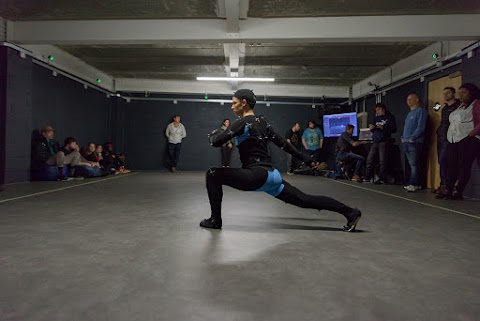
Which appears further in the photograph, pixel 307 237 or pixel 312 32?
pixel 312 32

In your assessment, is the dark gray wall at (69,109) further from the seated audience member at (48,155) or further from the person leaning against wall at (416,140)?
the person leaning against wall at (416,140)

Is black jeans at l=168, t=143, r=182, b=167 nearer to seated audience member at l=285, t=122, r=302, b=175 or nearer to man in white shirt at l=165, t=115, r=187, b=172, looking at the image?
man in white shirt at l=165, t=115, r=187, b=172

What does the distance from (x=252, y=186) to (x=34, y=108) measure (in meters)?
6.38

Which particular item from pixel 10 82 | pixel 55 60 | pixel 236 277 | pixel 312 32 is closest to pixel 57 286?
pixel 236 277

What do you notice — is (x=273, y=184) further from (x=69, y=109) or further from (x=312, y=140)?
(x=312, y=140)

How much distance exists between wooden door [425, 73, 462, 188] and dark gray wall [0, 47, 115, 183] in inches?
300

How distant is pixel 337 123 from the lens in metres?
11.6

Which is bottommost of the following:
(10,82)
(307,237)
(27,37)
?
(307,237)

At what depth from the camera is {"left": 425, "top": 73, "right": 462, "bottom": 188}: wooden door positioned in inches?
268

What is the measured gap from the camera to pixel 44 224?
290 cm

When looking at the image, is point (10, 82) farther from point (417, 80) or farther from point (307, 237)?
point (417, 80)

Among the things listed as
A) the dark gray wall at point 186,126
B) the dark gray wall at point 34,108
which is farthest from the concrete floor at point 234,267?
the dark gray wall at point 186,126

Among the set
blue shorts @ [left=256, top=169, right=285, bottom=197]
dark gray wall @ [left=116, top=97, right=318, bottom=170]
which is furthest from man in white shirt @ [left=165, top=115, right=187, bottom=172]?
blue shorts @ [left=256, top=169, right=285, bottom=197]

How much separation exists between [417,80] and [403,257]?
674cm
